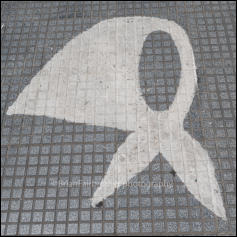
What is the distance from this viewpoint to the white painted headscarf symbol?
3.66m

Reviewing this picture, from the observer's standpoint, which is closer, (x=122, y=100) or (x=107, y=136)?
(x=107, y=136)

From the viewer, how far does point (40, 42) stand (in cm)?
471

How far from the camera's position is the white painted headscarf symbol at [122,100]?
3.66m

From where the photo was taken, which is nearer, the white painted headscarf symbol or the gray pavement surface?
the gray pavement surface

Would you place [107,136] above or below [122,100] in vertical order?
below

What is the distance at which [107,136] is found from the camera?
12.8 feet

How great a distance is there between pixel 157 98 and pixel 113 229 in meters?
1.71

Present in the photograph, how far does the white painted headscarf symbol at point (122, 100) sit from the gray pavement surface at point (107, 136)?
89mm

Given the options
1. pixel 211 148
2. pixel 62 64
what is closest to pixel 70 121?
pixel 62 64

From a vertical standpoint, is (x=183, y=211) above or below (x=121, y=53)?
below

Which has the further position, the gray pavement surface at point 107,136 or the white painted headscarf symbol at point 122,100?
the white painted headscarf symbol at point 122,100

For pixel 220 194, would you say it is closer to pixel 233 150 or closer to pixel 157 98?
pixel 233 150

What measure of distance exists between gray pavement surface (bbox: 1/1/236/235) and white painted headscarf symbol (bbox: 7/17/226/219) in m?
0.09

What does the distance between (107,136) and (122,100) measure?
540 mm
